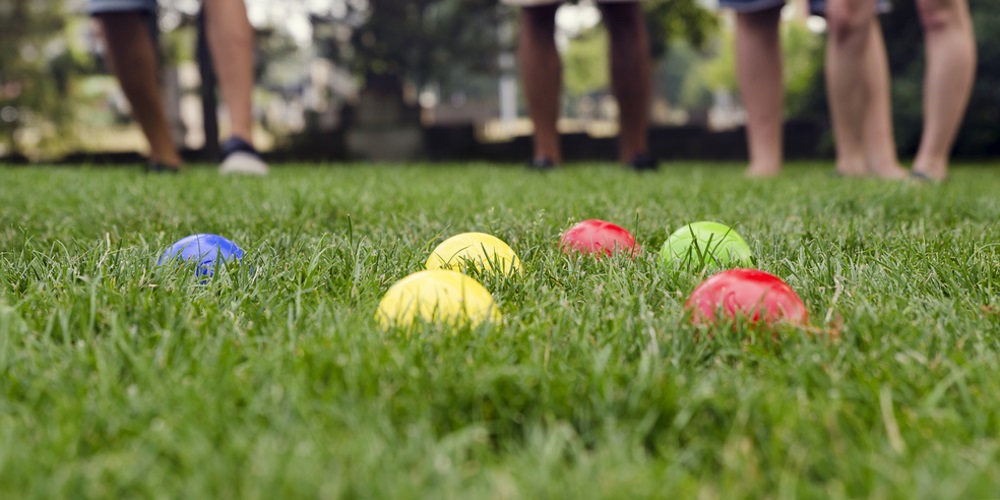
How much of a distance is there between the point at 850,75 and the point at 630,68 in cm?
125

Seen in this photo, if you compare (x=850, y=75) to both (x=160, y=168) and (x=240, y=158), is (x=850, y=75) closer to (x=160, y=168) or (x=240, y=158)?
(x=240, y=158)

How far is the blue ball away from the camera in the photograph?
5.72ft

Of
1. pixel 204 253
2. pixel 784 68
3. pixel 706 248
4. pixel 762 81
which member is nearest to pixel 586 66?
pixel 784 68

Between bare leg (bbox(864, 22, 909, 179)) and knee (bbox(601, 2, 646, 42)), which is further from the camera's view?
knee (bbox(601, 2, 646, 42))

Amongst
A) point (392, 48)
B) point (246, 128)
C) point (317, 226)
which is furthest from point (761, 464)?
point (392, 48)

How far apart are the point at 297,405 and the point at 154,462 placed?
0.16 metres

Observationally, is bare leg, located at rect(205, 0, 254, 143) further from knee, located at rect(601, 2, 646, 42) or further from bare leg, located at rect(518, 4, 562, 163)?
knee, located at rect(601, 2, 646, 42)

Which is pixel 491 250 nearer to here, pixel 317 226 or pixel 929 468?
pixel 317 226

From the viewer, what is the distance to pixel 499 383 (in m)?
1.09

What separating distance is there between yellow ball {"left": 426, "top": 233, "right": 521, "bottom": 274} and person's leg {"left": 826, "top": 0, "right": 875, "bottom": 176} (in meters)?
3.00

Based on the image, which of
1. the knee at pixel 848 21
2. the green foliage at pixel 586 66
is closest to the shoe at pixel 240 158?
Answer: the knee at pixel 848 21

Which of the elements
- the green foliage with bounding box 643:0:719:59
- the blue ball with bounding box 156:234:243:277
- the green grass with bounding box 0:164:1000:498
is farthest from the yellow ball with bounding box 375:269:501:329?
the green foliage with bounding box 643:0:719:59

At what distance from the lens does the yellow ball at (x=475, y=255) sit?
1.76 metres

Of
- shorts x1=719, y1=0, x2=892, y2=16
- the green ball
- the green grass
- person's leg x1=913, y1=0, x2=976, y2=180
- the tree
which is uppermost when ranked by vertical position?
the tree
